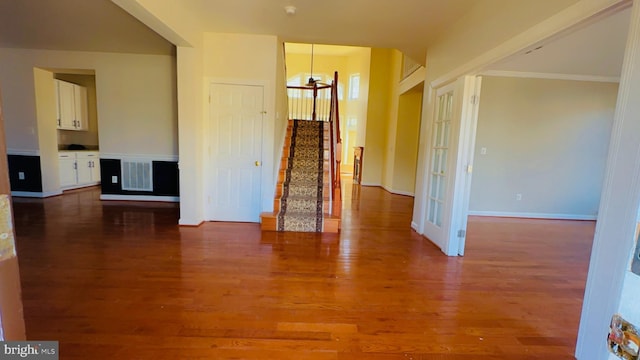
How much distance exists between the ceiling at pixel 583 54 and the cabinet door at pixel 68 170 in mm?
7798

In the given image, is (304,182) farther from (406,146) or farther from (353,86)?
(353,86)

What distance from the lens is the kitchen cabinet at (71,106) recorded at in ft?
20.4

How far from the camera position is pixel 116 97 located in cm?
542

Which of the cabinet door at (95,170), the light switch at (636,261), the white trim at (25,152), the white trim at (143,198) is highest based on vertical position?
the light switch at (636,261)

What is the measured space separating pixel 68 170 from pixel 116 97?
7.32ft

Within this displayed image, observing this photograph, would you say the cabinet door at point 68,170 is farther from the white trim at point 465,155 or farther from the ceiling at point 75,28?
the white trim at point 465,155

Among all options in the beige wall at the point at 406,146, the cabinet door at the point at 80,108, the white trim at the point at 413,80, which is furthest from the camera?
the beige wall at the point at 406,146

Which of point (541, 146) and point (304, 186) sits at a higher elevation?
point (541, 146)

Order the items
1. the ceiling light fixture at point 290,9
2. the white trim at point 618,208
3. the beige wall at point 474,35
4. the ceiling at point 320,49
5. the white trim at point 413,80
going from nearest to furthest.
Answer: the white trim at point 618,208 → the beige wall at point 474,35 → the ceiling light fixture at point 290,9 → the white trim at point 413,80 → the ceiling at point 320,49

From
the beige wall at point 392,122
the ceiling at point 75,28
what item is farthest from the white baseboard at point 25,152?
the beige wall at point 392,122

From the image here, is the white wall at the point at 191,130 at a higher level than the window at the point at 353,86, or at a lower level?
lower

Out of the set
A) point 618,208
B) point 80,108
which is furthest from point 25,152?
point 618,208

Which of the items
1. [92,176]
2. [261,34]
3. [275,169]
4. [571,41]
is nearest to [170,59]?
[261,34]

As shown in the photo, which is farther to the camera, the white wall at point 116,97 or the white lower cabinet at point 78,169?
the white lower cabinet at point 78,169
